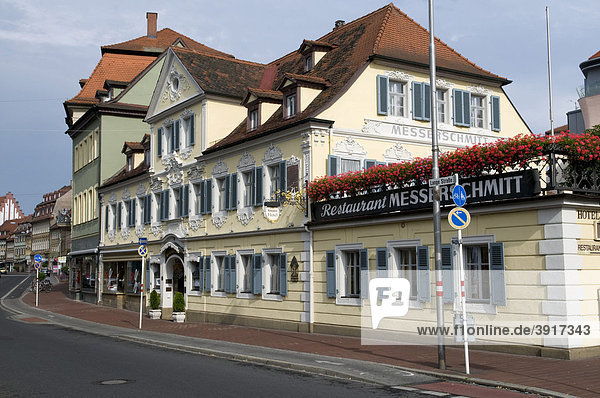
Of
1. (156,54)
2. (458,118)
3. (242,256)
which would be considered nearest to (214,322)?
(242,256)

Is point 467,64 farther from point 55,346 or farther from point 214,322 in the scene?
point 55,346

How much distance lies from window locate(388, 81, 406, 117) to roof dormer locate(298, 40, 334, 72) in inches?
160

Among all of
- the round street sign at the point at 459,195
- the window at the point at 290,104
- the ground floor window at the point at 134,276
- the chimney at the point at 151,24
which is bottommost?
the ground floor window at the point at 134,276

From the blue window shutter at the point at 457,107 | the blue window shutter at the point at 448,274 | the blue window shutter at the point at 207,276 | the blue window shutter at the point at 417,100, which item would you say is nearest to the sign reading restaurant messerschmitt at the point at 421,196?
the blue window shutter at the point at 448,274

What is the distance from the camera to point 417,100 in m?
24.8

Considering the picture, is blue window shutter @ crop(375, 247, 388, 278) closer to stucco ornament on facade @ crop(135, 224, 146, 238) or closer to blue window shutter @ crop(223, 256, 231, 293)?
blue window shutter @ crop(223, 256, 231, 293)

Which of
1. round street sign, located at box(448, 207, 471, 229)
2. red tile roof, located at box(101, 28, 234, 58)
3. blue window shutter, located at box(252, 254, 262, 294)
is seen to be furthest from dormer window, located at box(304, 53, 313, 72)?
red tile roof, located at box(101, 28, 234, 58)

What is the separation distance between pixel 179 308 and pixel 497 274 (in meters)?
16.8

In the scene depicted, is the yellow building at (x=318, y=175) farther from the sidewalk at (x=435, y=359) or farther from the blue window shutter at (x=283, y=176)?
the sidewalk at (x=435, y=359)

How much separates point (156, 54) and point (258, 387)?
142 ft

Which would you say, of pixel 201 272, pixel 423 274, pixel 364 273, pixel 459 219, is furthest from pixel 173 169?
pixel 459 219

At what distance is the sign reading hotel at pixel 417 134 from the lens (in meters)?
23.9

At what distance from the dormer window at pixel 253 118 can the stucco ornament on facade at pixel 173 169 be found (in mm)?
5575

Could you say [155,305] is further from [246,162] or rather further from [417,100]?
[417,100]
